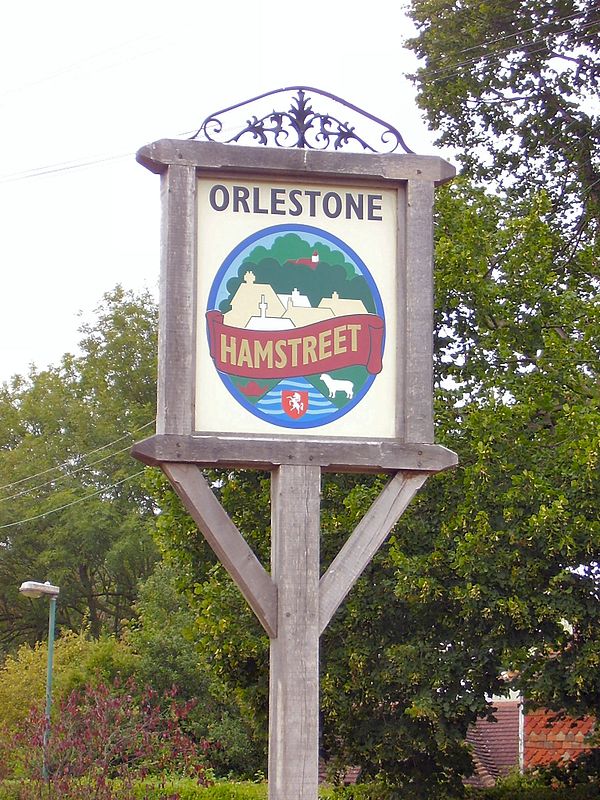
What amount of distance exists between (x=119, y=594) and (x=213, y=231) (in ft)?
119

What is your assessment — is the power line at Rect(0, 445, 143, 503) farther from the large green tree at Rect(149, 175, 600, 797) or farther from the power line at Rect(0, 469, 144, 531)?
the large green tree at Rect(149, 175, 600, 797)

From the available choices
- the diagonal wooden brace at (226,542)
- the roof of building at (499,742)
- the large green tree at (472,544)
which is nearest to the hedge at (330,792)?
the large green tree at (472,544)

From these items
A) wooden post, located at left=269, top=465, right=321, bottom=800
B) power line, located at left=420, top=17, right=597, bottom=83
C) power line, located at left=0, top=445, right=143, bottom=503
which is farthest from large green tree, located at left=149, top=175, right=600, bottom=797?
power line, located at left=0, top=445, right=143, bottom=503

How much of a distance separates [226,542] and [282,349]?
1.18 meters

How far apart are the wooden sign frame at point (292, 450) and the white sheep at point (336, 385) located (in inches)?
10.9

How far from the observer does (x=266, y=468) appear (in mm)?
7625

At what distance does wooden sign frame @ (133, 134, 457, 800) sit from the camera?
291 inches

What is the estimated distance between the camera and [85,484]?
43688 mm

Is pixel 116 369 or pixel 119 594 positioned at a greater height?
pixel 116 369

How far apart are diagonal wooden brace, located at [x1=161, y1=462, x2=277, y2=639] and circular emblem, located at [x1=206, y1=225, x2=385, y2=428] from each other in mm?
559

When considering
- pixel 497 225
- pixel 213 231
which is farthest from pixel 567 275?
pixel 213 231

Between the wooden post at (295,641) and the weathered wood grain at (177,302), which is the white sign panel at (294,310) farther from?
the wooden post at (295,641)

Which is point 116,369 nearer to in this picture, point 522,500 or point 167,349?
point 522,500

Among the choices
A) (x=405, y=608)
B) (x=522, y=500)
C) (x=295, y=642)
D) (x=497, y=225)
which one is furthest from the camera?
(x=497, y=225)
